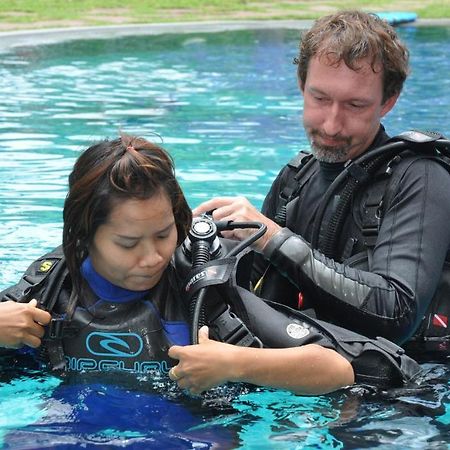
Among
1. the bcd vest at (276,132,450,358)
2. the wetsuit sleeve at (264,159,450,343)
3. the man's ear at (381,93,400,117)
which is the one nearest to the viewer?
the wetsuit sleeve at (264,159,450,343)

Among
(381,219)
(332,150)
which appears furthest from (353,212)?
(332,150)

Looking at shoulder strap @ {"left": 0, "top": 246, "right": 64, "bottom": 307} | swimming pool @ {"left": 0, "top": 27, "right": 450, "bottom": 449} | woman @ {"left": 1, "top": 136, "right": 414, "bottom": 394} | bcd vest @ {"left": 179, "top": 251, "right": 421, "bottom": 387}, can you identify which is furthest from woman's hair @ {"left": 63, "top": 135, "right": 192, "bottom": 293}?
swimming pool @ {"left": 0, "top": 27, "right": 450, "bottom": 449}

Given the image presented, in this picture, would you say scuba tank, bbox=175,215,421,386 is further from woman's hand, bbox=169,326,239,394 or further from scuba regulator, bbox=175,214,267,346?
woman's hand, bbox=169,326,239,394

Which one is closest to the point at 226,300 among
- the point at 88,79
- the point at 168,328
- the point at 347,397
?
the point at 168,328

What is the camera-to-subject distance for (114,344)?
10.2 feet

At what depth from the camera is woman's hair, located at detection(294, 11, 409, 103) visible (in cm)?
349

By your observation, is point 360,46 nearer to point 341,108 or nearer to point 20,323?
point 341,108

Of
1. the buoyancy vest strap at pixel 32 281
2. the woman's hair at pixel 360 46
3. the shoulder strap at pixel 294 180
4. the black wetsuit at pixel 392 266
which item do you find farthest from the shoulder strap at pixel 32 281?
the woman's hair at pixel 360 46

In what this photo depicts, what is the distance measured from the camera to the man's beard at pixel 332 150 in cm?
358

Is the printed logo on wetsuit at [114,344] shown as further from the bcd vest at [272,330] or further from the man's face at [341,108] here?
the man's face at [341,108]

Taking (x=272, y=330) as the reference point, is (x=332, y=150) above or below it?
Answer: above

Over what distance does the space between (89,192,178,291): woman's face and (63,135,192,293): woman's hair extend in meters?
0.03

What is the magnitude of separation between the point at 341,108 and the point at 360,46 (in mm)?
228

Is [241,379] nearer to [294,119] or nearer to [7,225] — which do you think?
[7,225]
